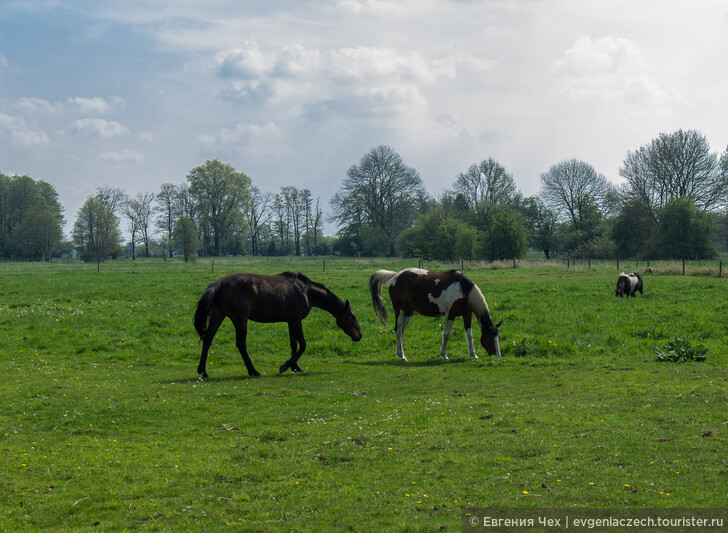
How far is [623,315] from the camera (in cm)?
1853

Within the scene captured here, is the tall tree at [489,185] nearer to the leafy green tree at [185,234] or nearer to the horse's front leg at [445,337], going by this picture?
the leafy green tree at [185,234]

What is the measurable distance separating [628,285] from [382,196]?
56.6 metres

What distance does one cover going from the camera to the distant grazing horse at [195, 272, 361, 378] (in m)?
12.5

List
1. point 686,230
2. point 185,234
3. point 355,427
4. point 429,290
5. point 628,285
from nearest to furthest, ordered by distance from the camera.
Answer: point 355,427, point 429,290, point 628,285, point 686,230, point 185,234

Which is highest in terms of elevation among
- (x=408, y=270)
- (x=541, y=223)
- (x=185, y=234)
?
(x=541, y=223)

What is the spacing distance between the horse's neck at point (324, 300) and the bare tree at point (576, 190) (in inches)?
2515

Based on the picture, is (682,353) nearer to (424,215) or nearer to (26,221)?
(424,215)

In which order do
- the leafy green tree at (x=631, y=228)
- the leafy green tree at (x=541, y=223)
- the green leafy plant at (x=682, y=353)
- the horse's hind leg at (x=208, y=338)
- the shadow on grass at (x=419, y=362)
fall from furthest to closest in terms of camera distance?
the leafy green tree at (x=541, y=223) < the leafy green tree at (x=631, y=228) < the shadow on grass at (x=419, y=362) < the green leafy plant at (x=682, y=353) < the horse's hind leg at (x=208, y=338)

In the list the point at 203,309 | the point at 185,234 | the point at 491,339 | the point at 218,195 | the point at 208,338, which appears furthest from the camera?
the point at 218,195

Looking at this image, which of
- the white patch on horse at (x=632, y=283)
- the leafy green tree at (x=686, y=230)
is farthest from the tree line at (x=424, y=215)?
the white patch on horse at (x=632, y=283)

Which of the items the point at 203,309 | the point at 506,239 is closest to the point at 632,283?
the point at 203,309

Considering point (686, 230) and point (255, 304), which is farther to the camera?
point (686, 230)

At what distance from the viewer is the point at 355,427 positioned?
321 inches

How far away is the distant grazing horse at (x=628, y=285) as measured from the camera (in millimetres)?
24364
